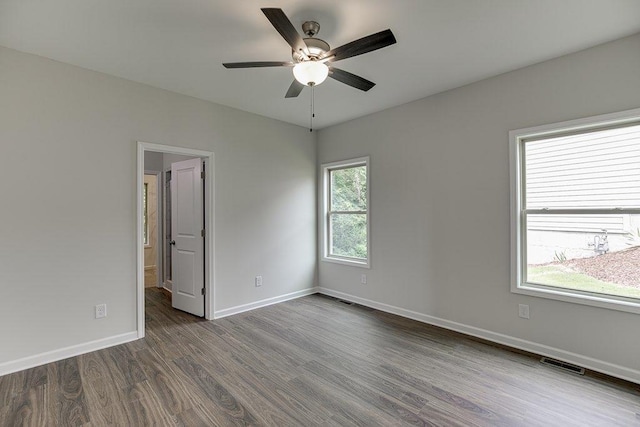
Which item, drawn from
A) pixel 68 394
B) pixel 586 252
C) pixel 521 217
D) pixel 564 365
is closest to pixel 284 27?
pixel 521 217

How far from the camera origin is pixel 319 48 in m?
2.10

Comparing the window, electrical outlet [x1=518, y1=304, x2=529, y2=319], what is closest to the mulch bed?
electrical outlet [x1=518, y1=304, x2=529, y2=319]

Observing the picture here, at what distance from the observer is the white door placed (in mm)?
3832

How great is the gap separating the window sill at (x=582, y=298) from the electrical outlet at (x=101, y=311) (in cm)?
407

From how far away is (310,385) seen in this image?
2.32m

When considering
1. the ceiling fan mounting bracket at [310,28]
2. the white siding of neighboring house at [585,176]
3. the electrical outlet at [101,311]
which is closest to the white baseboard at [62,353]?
the electrical outlet at [101,311]

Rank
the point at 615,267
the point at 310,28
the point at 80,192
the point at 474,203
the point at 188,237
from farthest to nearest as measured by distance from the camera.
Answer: the point at 188,237 < the point at 474,203 < the point at 80,192 < the point at 615,267 < the point at 310,28

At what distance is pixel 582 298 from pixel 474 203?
1225mm

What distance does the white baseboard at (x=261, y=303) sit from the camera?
12.6ft

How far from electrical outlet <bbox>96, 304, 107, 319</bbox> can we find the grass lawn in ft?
13.9

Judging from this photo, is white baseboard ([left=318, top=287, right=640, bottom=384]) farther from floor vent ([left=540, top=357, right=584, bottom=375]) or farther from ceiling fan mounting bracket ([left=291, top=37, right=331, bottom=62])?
ceiling fan mounting bracket ([left=291, top=37, right=331, bottom=62])

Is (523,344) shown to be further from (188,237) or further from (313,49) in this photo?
(188,237)

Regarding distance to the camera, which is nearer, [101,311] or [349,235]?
[101,311]

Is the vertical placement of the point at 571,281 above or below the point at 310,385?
above
